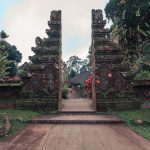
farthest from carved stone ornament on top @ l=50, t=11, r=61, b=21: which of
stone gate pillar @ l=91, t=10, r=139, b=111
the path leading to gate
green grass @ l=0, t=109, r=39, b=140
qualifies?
the path leading to gate

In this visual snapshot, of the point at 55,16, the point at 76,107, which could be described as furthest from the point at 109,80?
the point at 55,16

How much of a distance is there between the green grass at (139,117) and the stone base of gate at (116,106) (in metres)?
0.50

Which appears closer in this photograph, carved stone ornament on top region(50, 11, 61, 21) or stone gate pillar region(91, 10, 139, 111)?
stone gate pillar region(91, 10, 139, 111)

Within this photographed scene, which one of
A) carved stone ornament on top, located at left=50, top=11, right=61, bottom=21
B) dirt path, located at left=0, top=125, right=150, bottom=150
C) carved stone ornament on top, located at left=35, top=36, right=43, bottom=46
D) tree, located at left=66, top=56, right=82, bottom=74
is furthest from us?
tree, located at left=66, top=56, right=82, bottom=74

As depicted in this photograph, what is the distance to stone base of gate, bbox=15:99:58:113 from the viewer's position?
13.0 m

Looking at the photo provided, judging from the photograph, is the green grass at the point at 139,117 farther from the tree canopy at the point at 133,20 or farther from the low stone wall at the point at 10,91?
the low stone wall at the point at 10,91

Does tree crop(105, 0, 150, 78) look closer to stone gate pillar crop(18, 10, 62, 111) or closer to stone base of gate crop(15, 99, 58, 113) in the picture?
stone gate pillar crop(18, 10, 62, 111)

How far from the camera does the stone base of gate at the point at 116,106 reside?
41.9 feet

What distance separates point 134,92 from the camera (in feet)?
42.8

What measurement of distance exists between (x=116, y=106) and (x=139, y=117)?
2051 mm

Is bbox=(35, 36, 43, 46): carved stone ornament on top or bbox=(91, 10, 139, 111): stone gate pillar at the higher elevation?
bbox=(35, 36, 43, 46): carved stone ornament on top

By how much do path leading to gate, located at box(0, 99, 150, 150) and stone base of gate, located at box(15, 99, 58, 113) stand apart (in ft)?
6.33

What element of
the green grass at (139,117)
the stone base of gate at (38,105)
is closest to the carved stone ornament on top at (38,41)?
the stone base of gate at (38,105)

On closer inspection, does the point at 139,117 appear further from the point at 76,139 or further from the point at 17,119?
the point at 17,119
